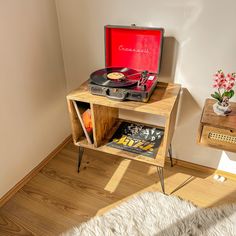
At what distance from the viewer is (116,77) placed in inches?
44.6

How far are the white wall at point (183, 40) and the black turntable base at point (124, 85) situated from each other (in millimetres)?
212

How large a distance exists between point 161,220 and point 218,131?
54 cm

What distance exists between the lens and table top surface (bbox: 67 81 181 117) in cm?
103

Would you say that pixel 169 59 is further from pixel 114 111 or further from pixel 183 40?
pixel 114 111

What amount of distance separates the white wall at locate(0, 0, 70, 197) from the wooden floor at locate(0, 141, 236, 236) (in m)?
0.13

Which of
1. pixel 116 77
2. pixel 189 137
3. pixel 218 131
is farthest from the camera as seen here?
pixel 189 137

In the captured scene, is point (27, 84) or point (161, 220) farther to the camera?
point (27, 84)

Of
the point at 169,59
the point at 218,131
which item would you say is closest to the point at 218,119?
the point at 218,131

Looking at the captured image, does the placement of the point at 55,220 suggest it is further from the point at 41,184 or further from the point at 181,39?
the point at 181,39

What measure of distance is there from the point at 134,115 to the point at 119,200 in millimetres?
538

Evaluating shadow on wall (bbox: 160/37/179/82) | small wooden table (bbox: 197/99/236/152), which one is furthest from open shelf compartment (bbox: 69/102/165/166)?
shadow on wall (bbox: 160/37/179/82)

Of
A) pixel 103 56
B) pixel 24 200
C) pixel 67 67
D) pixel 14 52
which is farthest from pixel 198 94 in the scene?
pixel 24 200

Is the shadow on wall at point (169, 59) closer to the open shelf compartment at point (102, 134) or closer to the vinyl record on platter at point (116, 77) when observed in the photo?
the vinyl record on platter at point (116, 77)

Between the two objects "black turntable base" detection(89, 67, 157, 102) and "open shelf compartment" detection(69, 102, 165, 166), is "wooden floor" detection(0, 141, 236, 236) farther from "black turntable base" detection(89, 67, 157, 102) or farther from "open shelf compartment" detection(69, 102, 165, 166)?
"black turntable base" detection(89, 67, 157, 102)
